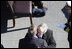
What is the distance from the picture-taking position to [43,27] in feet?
23.0

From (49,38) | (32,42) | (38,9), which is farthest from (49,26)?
(32,42)

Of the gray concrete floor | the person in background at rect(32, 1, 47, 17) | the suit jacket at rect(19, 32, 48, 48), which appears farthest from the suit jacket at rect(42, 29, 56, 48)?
the person in background at rect(32, 1, 47, 17)

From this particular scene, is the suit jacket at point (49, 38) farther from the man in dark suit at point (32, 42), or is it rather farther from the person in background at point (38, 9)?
the person in background at point (38, 9)

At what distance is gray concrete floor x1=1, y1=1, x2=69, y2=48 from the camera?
29.7 ft

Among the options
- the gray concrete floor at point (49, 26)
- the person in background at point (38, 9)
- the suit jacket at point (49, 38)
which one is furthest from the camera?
the person in background at point (38, 9)

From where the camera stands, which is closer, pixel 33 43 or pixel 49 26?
pixel 33 43

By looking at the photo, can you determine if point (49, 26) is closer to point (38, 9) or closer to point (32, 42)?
point (38, 9)

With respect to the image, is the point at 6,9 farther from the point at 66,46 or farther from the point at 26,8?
the point at 66,46

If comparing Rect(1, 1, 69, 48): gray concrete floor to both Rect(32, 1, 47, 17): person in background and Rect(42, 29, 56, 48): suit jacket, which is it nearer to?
Rect(32, 1, 47, 17): person in background

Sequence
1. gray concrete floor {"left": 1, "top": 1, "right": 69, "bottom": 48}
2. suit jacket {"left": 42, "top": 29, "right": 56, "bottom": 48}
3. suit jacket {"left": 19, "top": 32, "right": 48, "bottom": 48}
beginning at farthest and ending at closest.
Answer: gray concrete floor {"left": 1, "top": 1, "right": 69, "bottom": 48}
suit jacket {"left": 42, "top": 29, "right": 56, "bottom": 48}
suit jacket {"left": 19, "top": 32, "right": 48, "bottom": 48}

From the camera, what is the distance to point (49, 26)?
984 centimetres

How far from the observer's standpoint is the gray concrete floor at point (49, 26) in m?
9.04

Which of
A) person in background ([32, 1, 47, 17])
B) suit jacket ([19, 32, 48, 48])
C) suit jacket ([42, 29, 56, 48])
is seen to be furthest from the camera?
person in background ([32, 1, 47, 17])

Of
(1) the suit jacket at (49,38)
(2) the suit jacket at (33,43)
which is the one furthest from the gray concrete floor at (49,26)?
(2) the suit jacket at (33,43)
